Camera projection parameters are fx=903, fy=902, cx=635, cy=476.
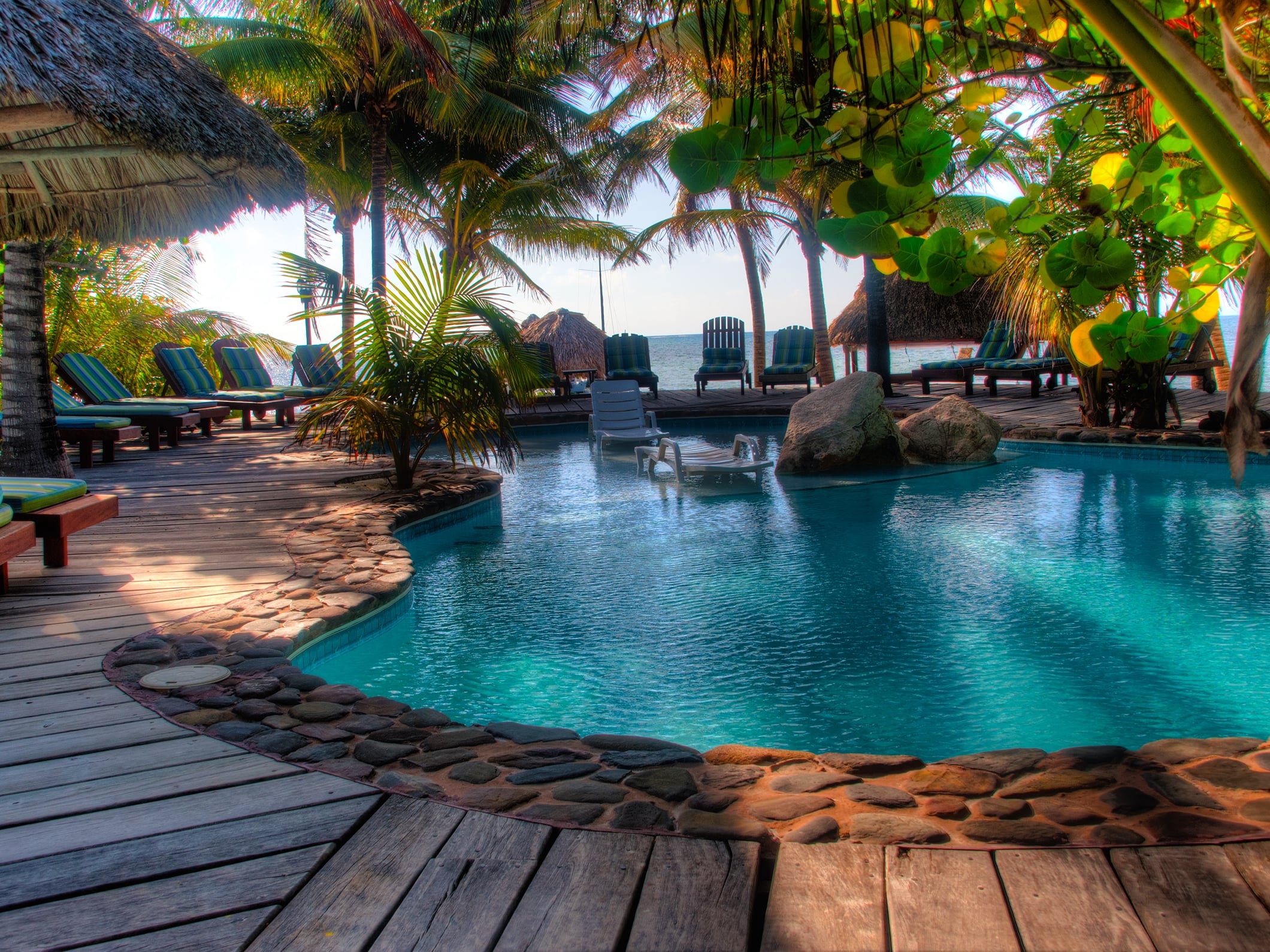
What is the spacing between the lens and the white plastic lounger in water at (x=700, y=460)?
8.01 m

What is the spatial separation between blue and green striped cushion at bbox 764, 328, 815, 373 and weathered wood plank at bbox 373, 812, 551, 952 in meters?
14.0

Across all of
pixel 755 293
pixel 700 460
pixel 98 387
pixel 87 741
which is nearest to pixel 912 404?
pixel 755 293

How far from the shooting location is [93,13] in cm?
566

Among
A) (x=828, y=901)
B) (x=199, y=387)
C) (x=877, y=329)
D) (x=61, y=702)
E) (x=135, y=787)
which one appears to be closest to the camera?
(x=828, y=901)

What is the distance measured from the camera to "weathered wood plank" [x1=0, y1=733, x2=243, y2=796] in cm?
225

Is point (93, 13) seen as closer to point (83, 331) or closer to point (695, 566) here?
point (695, 566)

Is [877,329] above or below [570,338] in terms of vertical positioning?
below

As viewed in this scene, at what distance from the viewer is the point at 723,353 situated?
16.4 m

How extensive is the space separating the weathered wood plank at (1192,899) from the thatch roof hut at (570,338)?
2049 centimetres

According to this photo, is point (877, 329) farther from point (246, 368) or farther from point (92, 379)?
point (92, 379)

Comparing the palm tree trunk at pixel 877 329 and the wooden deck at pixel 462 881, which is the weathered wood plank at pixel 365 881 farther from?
the palm tree trunk at pixel 877 329

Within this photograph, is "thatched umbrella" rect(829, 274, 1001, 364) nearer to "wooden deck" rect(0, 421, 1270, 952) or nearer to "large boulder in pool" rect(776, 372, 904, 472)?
"large boulder in pool" rect(776, 372, 904, 472)

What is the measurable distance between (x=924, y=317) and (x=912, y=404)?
6911 mm

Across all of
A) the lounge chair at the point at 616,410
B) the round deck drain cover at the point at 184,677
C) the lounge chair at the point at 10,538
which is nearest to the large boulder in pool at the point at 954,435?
the lounge chair at the point at 616,410
